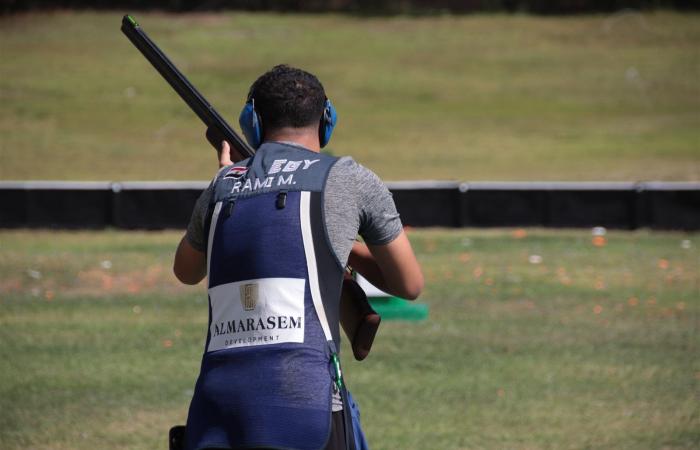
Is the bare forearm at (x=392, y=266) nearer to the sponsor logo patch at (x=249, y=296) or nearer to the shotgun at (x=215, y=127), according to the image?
the shotgun at (x=215, y=127)

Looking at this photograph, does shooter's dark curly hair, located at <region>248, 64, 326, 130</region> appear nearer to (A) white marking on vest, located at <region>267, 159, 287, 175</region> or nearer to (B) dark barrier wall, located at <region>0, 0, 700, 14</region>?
(A) white marking on vest, located at <region>267, 159, 287, 175</region>

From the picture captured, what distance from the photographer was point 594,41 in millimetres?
38062

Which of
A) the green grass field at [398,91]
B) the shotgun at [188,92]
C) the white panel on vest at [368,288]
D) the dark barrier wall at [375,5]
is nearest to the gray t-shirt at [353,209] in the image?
the shotgun at [188,92]

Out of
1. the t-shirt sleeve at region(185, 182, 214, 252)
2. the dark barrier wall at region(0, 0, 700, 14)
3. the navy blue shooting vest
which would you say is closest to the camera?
the navy blue shooting vest

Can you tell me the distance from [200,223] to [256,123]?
1.07 ft

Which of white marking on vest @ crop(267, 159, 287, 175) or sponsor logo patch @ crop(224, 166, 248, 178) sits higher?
white marking on vest @ crop(267, 159, 287, 175)

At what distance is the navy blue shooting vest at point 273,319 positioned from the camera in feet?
10.3

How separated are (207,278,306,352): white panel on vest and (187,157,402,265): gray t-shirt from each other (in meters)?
0.17

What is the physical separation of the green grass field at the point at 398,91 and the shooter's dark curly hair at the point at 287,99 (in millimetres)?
18988

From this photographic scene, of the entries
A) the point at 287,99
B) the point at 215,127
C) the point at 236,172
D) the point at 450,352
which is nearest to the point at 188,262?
the point at 236,172

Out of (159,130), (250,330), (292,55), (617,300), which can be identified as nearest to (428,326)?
(617,300)

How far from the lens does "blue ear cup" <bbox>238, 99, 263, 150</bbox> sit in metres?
3.43

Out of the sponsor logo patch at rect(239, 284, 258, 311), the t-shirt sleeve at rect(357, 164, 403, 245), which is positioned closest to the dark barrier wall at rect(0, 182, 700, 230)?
the t-shirt sleeve at rect(357, 164, 403, 245)

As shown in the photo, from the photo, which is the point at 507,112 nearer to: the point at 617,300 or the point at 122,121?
the point at 122,121
